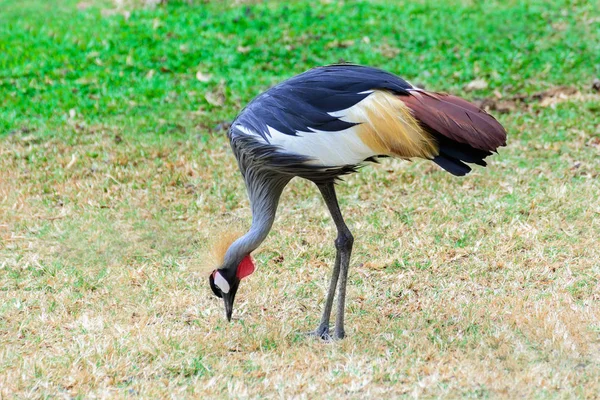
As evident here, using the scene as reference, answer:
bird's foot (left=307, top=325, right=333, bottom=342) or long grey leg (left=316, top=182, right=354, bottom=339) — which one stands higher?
long grey leg (left=316, top=182, right=354, bottom=339)

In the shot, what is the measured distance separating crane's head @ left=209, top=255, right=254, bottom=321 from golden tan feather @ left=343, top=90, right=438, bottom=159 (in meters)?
0.94

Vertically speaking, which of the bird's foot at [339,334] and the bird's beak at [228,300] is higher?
the bird's beak at [228,300]

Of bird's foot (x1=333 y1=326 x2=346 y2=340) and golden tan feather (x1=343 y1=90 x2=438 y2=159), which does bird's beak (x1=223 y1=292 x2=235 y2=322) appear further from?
golden tan feather (x1=343 y1=90 x2=438 y2=159)

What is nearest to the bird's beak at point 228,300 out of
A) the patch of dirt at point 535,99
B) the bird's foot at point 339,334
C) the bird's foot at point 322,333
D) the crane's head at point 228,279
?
the crane's head at point 228,279

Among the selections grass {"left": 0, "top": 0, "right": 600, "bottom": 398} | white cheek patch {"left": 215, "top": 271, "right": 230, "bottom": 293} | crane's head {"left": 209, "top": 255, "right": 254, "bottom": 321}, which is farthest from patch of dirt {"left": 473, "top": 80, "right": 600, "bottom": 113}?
white cheek patch {"left": 215, "top": 271, "right": 230, "bottom": 293}

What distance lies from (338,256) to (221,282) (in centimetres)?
69

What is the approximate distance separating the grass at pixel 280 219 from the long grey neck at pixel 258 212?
0.30 meters

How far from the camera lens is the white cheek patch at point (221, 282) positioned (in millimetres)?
4332

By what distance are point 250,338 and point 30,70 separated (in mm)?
5518

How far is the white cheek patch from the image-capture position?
14.2ft

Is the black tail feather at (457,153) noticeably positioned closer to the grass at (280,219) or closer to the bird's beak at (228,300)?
the grass at (280,219)

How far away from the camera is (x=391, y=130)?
4.06 meters

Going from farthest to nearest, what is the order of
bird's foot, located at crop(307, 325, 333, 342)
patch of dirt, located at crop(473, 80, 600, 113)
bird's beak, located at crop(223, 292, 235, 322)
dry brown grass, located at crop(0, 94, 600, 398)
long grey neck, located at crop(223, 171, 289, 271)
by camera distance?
patch of dirt, located at crop(473, 80, 600, 113)
bird's foot, located at crop(307, 325, 333, 342)
bird's beak, located at crop(223, 292, 235, 322)
long grey neck, located at crop(223, 171, 289, 271)
dry brown grass, located at crop(0, 94, 600, 398)

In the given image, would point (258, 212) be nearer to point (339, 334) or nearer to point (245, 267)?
point (245, 267)
